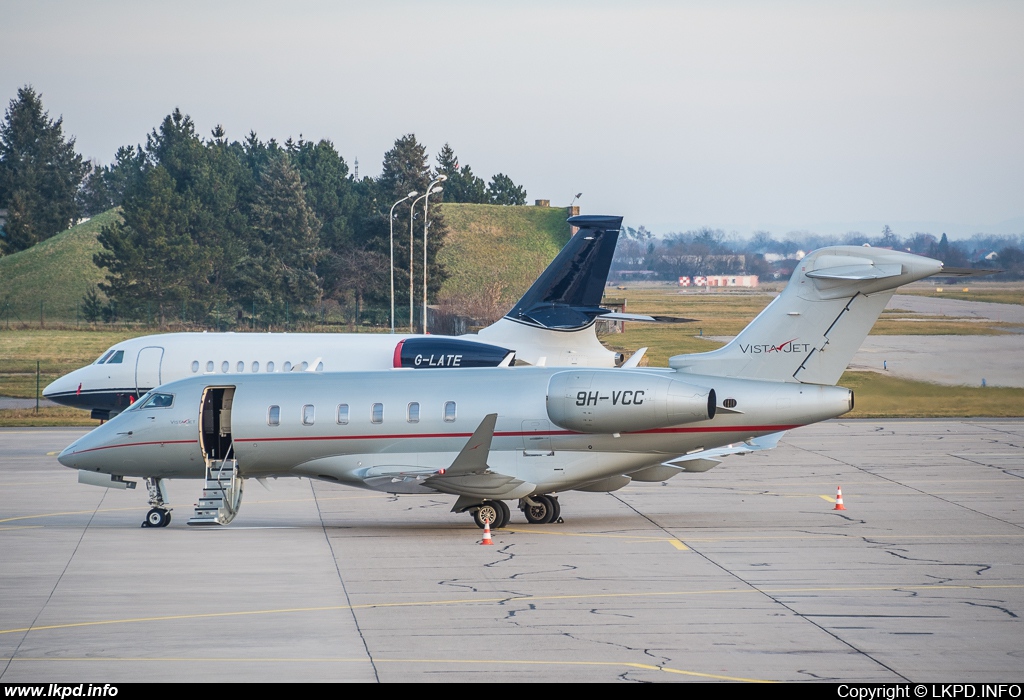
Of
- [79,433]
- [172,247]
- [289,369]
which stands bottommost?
[79,433]

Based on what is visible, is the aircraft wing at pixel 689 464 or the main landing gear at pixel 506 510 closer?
the main landing gear at pixel 506 510

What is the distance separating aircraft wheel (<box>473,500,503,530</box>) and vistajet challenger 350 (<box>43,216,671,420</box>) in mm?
9929

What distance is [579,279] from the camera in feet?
109

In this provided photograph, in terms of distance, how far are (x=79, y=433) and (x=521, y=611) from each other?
27834 millimetres

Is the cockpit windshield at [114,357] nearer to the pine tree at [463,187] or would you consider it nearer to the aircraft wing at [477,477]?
the aircraft wing at [477,477]

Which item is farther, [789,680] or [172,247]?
[172,247]

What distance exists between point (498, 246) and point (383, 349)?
73.0 metres

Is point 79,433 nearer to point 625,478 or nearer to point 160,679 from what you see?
point 625,478

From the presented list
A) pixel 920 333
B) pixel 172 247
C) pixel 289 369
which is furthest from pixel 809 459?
pixel 172 247

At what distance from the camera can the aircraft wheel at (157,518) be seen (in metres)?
23.2

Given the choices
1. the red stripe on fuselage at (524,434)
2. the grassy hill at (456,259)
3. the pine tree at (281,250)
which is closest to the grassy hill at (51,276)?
the grassy hill at (456,259)

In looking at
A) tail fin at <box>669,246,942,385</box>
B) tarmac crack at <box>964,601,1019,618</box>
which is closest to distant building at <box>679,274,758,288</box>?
tail fin at <box>669,246,942,385</box>

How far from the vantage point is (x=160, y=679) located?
1296 centimetres

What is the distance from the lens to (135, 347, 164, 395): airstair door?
106 feet
